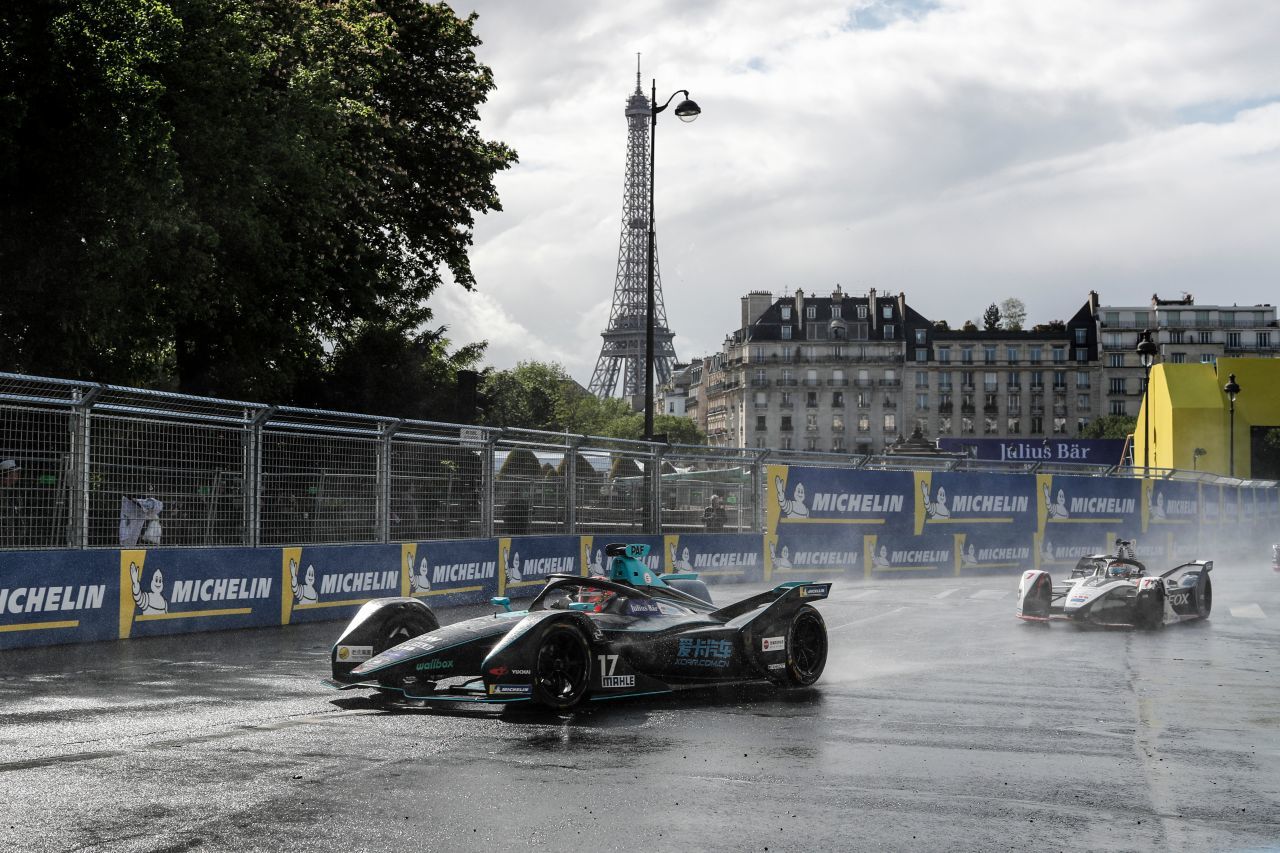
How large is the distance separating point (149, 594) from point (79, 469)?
1596mm

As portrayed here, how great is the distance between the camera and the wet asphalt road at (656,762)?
18.0 feet

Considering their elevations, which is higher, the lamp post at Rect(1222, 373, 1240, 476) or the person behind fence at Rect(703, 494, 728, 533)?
the lamp post at Rect(1222, 373, 1240, 476)

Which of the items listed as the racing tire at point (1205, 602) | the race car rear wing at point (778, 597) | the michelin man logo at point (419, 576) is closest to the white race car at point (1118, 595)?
the racing tire at point (1205, 602)

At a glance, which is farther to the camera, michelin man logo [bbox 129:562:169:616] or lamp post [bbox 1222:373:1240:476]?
lamp post [bbox 1222:373:1240:476]

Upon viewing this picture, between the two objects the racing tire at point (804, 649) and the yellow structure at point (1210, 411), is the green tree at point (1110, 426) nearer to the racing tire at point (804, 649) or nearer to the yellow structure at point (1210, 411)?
the yellow structure at point (1210, 411)

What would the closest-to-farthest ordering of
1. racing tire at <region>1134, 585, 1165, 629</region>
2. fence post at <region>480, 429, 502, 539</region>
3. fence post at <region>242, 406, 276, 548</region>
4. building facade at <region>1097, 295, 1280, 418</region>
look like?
1. fence post at <region>242, 406, 276, 548</region>
2. racing tire at <region>1134, 585, 1165, 629</region>
3. fence post at <region>480, 429, 502, 539</region>
4. building facade at <region>1097, 295, 1280, 418</region>

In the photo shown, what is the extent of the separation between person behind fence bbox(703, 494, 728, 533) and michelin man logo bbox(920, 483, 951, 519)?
5321 millimetres

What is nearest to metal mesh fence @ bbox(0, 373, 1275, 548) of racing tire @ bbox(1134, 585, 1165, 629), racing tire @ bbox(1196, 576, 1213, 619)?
racing tire @ bbox(1134, 585, 1165, 629)

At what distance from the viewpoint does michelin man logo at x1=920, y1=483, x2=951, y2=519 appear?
2706cm

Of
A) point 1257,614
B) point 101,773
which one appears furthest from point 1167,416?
point 101,773

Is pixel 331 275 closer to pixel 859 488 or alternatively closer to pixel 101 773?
pixel 859 488

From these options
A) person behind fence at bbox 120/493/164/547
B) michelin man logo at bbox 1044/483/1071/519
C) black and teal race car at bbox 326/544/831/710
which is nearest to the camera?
black and teal race car at bbox 326/544/831/710

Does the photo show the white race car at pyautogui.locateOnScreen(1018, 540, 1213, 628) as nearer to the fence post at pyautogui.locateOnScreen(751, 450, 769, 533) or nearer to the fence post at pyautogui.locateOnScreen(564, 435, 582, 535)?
the fence post at pyautogui.locateOnScreen(564, 435, 582, 535)

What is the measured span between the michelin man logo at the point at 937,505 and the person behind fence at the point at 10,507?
18778 mm
